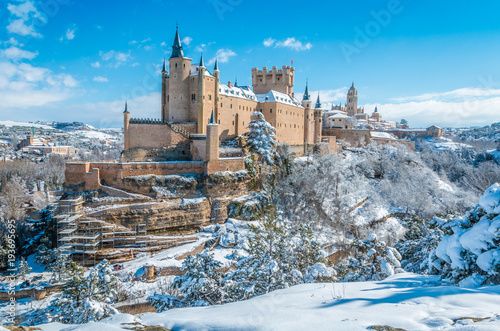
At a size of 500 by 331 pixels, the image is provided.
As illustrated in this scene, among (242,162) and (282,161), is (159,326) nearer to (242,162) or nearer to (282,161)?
(242,162)

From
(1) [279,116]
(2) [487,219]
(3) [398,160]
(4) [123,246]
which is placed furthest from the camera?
(3) [398,160]

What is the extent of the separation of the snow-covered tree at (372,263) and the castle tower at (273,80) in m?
40.4

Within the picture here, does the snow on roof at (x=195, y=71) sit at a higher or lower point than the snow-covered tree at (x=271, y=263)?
higher

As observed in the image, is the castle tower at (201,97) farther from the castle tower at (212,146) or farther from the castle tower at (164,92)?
the castle tower at (164,92)

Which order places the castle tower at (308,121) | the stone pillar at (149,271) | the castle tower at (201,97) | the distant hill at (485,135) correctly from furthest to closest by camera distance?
the distant hill at (485,135), the castle tower at (308,121), the castle tower at (201,97), the stone pillar at (149,271)

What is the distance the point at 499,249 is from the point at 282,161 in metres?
31.2

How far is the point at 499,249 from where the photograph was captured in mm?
5230

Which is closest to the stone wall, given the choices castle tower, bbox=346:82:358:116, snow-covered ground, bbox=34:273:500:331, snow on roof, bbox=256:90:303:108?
snow on roof, bbox=256:90:303:108

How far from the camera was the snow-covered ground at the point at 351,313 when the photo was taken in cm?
A: 375

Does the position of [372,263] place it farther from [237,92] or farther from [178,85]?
[237,92]

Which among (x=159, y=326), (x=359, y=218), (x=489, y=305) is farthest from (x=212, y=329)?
(x=359, y=218)

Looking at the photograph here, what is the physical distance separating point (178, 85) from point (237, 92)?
27.3 feet

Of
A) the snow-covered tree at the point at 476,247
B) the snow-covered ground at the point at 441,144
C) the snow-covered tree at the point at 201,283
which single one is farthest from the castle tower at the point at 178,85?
the snow-covered ground at the point at 441,144

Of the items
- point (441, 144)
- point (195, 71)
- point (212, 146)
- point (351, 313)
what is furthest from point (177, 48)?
point (441, 144)
